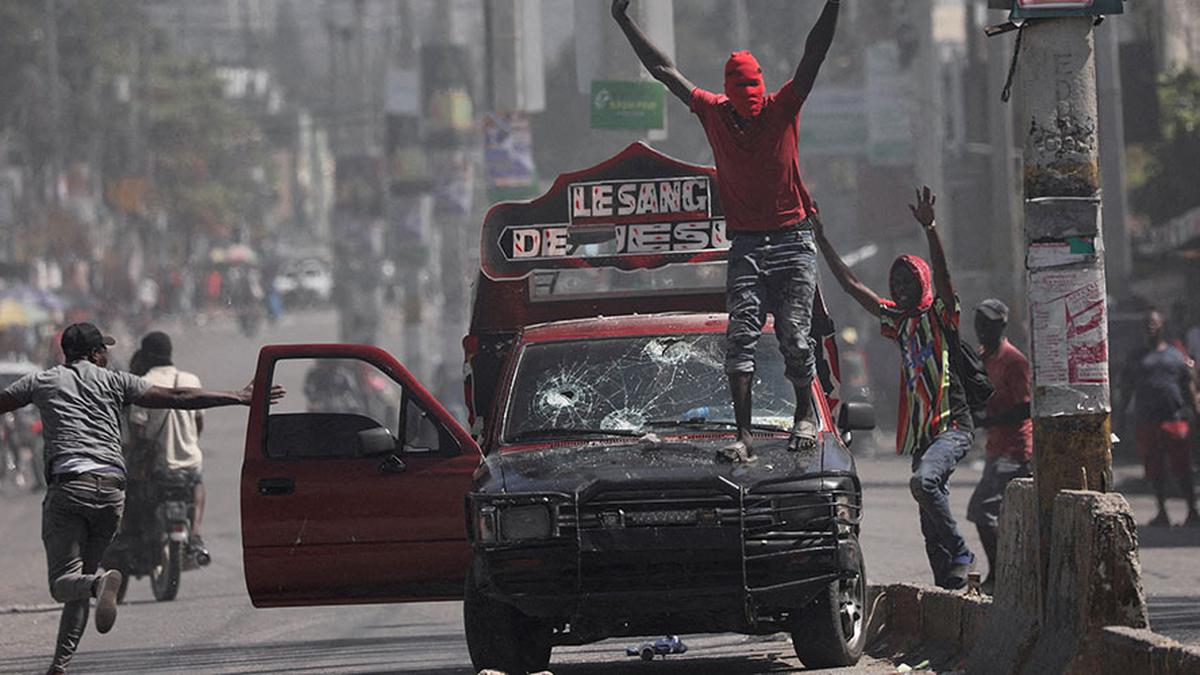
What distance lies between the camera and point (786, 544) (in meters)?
8.89

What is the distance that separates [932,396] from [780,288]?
1.48 meters

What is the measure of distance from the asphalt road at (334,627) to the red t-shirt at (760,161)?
1.93 metres

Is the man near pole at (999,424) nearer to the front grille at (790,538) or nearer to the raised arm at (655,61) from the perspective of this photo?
the raised arm at (655,61)

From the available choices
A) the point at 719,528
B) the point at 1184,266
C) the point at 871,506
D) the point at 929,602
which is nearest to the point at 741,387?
the point at 719,528

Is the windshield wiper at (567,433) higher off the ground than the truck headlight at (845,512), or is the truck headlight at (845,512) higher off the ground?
the windshield wiper at (567,433)

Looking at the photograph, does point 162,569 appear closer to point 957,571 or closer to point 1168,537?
point 957,571

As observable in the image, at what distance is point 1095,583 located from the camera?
25.3 feet

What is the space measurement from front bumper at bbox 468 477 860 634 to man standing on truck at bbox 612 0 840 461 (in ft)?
2.51

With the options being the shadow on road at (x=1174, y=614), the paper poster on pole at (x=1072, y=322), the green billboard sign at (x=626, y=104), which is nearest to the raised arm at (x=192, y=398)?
the paper poster on pole at (x=1072, y=322)

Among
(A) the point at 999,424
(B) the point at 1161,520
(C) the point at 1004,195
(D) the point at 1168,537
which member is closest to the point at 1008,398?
(A) the point at 999,424

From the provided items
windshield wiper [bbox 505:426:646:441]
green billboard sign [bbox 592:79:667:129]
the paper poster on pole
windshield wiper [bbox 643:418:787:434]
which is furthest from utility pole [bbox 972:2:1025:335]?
the paper poster on pole

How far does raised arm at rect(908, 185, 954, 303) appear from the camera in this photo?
10570 mm

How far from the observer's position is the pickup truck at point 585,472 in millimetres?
8898

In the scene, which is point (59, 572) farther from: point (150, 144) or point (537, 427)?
point (150, 144)
